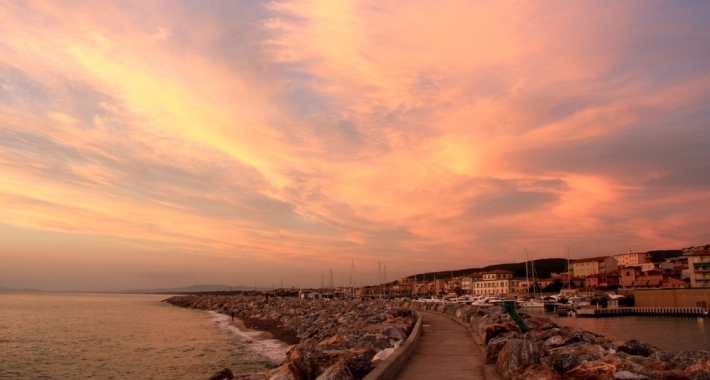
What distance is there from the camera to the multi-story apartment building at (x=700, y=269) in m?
70.7

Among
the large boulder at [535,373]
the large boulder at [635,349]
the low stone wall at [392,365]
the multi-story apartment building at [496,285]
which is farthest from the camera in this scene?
the multi-story apartment building at [496,285]

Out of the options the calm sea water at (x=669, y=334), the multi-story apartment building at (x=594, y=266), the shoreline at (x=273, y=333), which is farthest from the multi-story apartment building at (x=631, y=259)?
the shoreline at (x=273, y=333)

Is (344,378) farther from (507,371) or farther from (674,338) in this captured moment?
(674,338)

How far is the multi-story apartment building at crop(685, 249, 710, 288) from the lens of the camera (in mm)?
70688

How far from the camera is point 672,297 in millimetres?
60625

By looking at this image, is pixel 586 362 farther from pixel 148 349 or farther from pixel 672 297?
pixel 672 297

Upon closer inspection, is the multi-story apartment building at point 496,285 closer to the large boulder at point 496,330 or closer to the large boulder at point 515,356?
the large boulder at point 496,330

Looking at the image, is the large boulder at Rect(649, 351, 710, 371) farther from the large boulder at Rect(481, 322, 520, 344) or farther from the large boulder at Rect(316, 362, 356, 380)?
the large boulder at Rect(316, 362, 356, 380)

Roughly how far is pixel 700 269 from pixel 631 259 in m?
62.4

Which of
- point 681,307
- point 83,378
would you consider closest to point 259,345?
point 83,378

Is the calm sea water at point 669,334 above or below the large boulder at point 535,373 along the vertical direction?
below

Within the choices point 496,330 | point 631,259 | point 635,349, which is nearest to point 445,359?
point 496,330

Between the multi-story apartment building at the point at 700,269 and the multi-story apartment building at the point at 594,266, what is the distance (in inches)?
1799

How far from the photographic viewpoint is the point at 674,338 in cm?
3425
